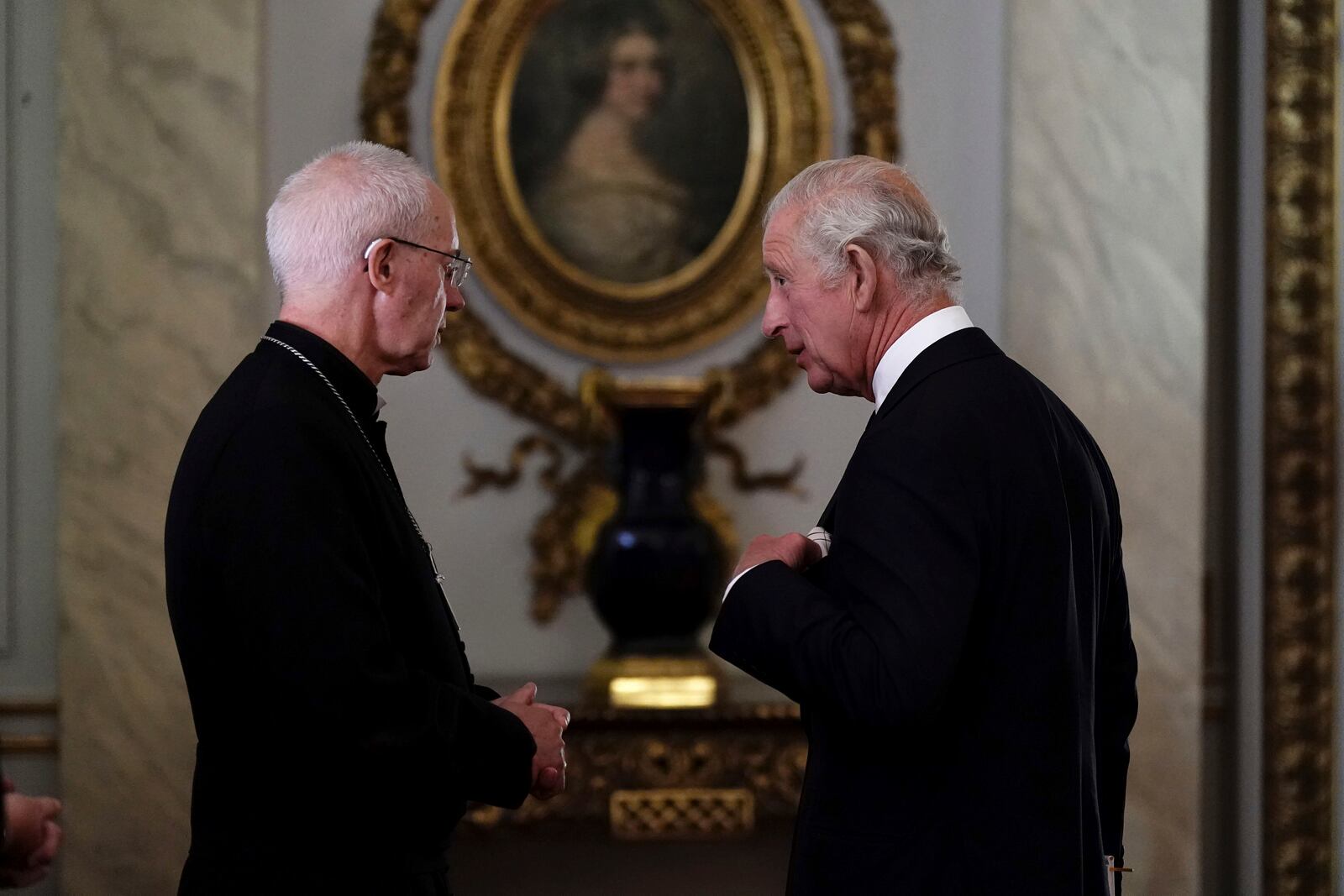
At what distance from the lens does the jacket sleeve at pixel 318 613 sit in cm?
197

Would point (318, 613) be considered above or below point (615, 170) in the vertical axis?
below

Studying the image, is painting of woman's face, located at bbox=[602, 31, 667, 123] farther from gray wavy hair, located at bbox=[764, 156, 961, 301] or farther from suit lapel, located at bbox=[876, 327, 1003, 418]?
suit lapel, located at bbox=[876, 327, 1003, 418]

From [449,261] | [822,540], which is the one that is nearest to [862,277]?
[822,540]

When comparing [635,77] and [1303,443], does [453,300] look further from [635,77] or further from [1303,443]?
[1303,443]

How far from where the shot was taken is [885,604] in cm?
189

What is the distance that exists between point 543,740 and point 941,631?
2.48 feet

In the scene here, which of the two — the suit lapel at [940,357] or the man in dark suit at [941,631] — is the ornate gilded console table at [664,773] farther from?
the suit lapel at [940,357]

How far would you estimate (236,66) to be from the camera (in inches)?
168

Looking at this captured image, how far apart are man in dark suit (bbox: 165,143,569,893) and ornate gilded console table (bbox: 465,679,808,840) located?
180 cm

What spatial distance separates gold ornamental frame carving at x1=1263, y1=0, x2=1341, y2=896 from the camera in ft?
15.2

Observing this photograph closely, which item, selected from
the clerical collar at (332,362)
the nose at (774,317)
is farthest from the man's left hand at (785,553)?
the clerical collar at (332,362)

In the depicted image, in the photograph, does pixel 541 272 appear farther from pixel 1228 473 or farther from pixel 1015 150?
pixel 1228 473

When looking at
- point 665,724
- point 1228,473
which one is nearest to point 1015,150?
point 1228,473

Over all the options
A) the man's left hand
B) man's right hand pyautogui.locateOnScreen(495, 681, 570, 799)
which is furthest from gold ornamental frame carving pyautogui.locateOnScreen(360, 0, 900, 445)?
the man's left hand
